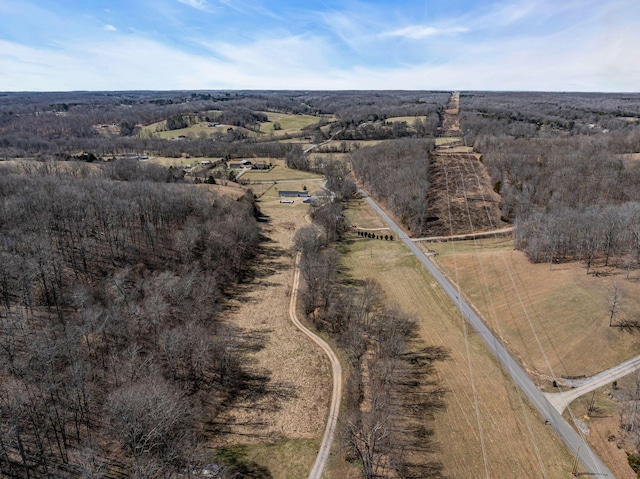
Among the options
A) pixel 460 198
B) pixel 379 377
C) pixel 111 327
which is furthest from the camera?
pixel 460 198

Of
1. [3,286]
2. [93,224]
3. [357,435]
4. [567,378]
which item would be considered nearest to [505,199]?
[567,378]

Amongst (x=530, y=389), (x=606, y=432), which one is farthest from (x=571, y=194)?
(x=606, y=432)

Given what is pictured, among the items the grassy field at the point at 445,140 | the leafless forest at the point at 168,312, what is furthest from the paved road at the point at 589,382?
the grassy field at the point at 445,140

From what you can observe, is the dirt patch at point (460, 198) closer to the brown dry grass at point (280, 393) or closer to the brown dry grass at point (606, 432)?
the brown dry grass at point (280, 393)

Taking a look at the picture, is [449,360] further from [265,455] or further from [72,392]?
[72,392]

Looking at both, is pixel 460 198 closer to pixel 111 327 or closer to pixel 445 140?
pixel 445 140
